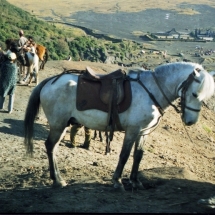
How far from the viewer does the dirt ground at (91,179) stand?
235 inches

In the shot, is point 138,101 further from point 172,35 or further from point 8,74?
point 172,35

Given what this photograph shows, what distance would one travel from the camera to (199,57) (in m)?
52.6

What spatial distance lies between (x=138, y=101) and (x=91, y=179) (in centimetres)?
183

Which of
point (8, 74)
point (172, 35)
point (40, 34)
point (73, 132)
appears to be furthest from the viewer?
point (172, 35)

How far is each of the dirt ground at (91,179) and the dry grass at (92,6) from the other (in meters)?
55.6

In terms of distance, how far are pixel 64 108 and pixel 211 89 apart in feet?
7.68

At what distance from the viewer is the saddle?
6492 mm

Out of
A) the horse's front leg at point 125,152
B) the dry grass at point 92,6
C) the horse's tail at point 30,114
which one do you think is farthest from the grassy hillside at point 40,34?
the horse's front leg at point 125,152

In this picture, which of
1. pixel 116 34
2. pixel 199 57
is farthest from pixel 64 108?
pixel 116 34

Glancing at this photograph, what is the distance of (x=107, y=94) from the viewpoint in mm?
6574

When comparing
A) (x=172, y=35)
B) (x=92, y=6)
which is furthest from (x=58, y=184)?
(x=92, y=6)

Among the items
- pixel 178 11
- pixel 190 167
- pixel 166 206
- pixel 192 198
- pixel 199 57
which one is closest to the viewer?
pixel 166 206

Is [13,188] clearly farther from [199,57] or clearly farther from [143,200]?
[199,57]

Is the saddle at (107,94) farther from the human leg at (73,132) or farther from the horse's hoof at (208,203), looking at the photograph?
the human leg at (73,132)
